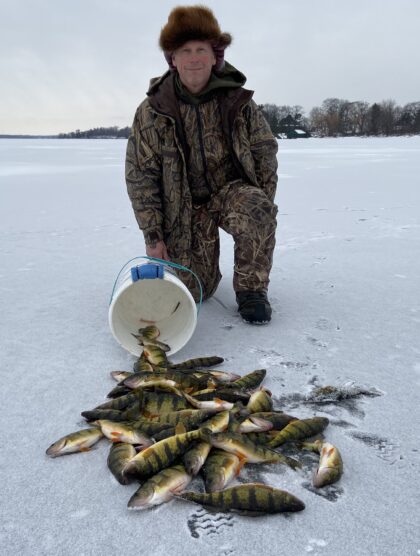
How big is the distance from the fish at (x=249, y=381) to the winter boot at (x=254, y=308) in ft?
2.68

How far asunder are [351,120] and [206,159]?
244 feet

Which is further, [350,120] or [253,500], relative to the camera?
[350,120]

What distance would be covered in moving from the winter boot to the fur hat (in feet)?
5.43

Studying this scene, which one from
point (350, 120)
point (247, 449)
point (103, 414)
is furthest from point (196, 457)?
point (350, 120)

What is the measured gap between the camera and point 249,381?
2398mm

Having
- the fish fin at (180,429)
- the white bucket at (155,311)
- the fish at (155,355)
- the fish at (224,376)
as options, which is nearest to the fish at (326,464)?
the fish fin at (180,429)

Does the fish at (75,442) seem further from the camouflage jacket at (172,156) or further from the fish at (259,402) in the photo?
the camouflage jacket at (172,156)

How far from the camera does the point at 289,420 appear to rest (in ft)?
6.76

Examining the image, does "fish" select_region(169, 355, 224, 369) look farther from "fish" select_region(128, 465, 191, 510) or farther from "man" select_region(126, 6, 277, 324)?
"fish" select_region(128, 465, 191, 510)

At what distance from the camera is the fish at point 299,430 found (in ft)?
6.44

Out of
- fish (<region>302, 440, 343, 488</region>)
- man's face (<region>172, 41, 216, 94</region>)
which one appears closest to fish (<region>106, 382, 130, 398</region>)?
fish (<region>302, 440, 343, 488</region>)

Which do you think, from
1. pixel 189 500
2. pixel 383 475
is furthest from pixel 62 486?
pixel 383 475

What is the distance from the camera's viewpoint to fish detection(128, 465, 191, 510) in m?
1.62

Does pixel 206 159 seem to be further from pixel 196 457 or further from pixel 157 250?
pixel 196 457
